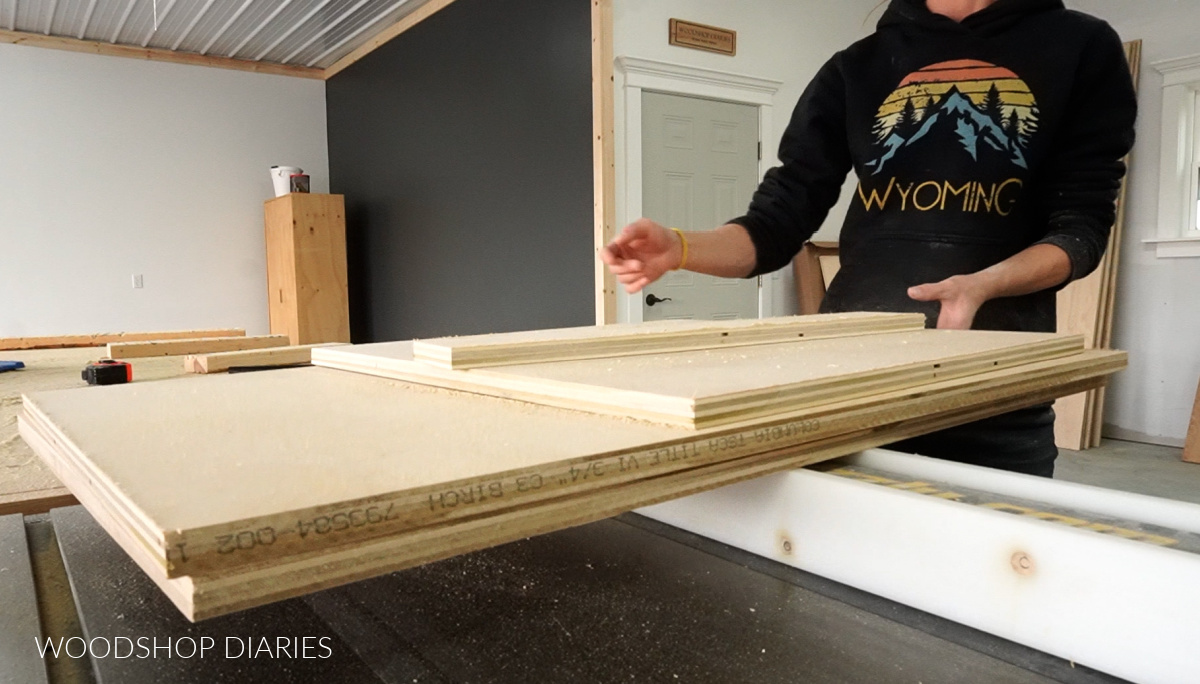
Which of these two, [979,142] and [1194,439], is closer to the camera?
[979,142]

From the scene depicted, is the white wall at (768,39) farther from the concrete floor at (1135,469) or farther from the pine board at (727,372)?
the pine board at (727,372)

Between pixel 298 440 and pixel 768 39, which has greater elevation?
pixel 768 39

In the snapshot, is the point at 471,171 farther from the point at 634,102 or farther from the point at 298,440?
the point at 298,440

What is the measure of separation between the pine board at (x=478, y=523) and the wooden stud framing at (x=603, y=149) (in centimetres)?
379

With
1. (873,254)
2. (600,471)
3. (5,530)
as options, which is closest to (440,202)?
(873,254)

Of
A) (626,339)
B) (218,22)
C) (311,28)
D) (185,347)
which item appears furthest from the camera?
(311,28)

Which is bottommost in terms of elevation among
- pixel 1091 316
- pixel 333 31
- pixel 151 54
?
pixel 1091 316

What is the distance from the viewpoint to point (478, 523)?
50 cm

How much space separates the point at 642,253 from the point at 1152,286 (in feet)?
18.4

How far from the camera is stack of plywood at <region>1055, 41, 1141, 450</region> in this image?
552 cm

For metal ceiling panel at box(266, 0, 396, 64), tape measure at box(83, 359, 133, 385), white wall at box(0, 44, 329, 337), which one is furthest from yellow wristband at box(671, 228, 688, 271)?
white wall at box(0, 44, 329, 337)

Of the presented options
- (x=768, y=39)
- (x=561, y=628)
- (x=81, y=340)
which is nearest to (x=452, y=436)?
(x=561, y=628)

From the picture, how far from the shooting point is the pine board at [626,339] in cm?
89

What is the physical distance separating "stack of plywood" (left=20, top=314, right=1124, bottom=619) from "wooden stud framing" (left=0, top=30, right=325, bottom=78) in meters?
7.75
